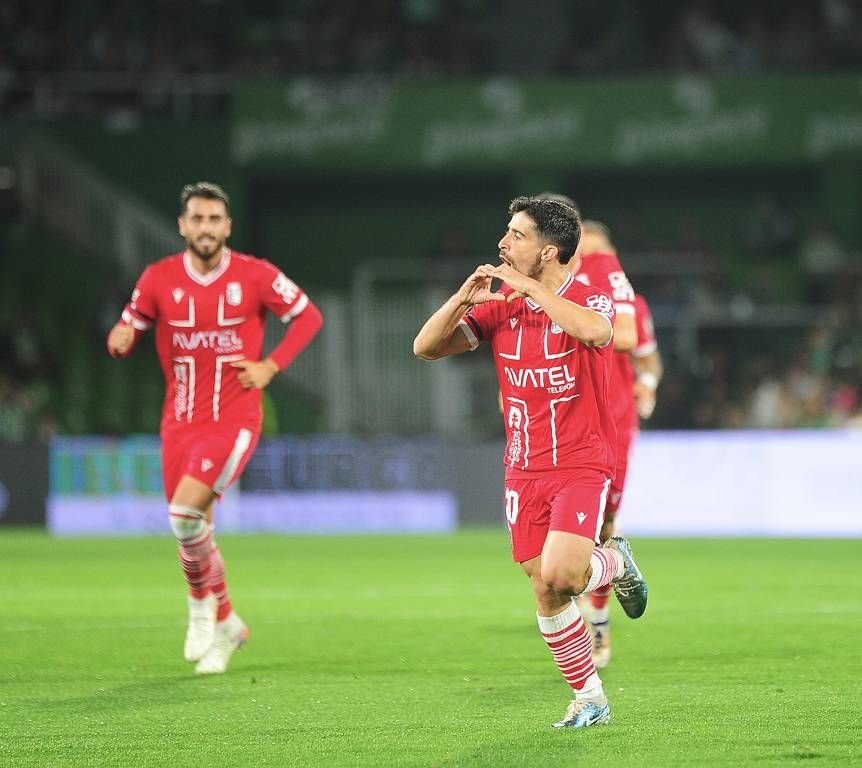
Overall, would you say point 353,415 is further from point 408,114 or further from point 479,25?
point 479,25

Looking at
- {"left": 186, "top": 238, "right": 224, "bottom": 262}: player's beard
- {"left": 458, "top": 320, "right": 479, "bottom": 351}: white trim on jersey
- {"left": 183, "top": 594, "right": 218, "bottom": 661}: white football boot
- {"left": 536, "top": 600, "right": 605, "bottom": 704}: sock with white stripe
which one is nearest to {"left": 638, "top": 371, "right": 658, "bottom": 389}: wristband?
{"left": 186, "top": 238, "right": 224, "bottom": 262}: player's beard

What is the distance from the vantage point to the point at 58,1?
2569cm

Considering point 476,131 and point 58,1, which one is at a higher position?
point 58,1

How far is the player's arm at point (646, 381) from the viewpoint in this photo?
927 cm

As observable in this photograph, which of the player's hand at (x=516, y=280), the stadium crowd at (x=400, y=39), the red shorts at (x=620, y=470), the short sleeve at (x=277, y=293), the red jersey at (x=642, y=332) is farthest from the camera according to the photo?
the stadium crowd at (x=400, y=39)

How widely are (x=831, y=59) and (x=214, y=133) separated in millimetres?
10378

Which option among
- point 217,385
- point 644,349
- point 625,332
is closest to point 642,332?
point 644,349

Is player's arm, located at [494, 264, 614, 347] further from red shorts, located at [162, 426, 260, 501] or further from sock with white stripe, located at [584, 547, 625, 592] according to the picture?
red shorts, located at [162, 426, 260, 501]

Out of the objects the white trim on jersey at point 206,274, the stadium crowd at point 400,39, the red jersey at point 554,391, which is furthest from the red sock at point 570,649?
the stadium crowd at point 400,39

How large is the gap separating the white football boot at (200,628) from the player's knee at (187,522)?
359 mm

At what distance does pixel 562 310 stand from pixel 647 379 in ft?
11.7

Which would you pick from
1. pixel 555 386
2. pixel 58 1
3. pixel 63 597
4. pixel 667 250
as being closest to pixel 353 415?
pixel 667 250

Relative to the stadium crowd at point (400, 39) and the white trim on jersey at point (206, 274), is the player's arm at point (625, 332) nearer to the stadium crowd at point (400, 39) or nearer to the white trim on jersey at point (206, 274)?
the white trim on jersey at point (206, 274)

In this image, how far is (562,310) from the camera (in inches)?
236
